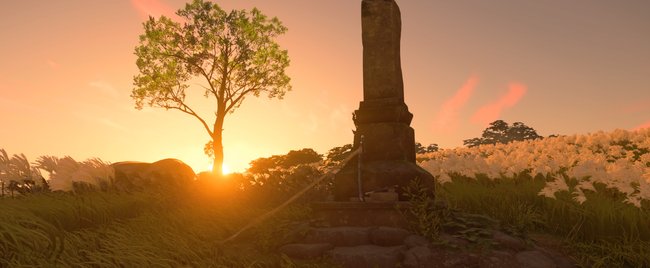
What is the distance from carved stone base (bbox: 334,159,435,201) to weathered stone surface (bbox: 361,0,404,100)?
1.13 m

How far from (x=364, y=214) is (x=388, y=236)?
62cm

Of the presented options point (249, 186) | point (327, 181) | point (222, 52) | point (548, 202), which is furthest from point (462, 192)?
point (222, 52)

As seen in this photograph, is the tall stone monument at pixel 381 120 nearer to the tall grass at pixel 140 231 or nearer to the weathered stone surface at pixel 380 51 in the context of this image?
the weathered stone surface at pixel 380 51

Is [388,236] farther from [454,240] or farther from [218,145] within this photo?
[218,145]

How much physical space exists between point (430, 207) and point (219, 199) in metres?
3.40

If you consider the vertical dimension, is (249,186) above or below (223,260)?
above

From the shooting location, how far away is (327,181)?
955 cm

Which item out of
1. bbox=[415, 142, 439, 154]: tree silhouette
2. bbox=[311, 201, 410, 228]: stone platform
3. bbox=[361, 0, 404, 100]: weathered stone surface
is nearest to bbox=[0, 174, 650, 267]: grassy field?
bbox=[311, 201, 410, 228]: stone platform

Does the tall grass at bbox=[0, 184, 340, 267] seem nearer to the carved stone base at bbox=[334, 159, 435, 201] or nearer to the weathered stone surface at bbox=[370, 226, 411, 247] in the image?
the carved stone base at bbox=[334, 159, 435, 201]

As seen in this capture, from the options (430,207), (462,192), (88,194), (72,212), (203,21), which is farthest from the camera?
(203,21)

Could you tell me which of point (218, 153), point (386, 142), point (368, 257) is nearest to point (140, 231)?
point (368, 257)

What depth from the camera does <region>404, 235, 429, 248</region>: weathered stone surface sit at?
6372 mm

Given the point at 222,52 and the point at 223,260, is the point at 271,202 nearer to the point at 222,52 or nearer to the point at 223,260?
the point at 223,260

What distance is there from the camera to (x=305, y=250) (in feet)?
20.8
